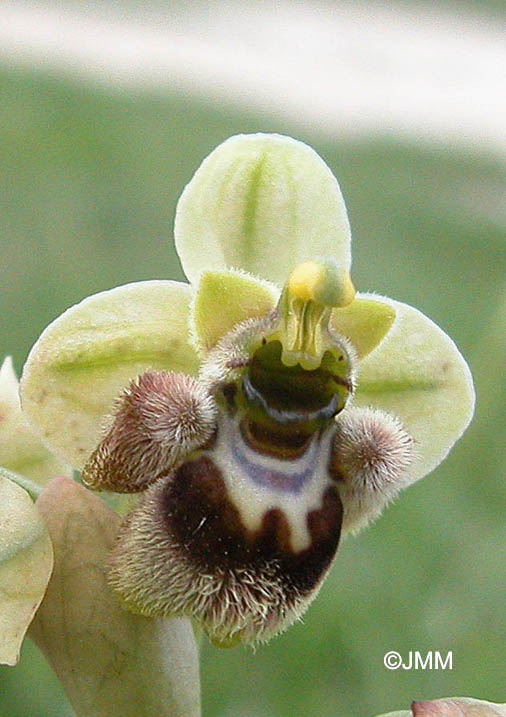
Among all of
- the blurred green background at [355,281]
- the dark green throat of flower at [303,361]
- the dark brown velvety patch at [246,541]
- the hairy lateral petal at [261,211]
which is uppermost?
the hairy lateral petal at [261,211]

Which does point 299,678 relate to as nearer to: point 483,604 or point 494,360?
point 483,604

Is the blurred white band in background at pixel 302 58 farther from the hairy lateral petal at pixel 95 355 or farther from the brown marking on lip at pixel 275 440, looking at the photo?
the brown marking on lip at pixel 275 440

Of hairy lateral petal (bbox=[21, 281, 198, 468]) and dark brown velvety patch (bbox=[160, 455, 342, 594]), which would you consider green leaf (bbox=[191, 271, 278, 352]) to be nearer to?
hairy lateral petal (bbox=[21, 281, 198, 468])

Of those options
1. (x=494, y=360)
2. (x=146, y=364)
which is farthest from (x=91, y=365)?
(x=494, y=360)

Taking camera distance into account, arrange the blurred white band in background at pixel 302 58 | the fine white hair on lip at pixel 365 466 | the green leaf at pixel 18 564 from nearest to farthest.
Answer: the green leaf at pixel 18 564 → the fine white hair on lip at pixel 365 466 → the blurred white band in background at pixel 302 58

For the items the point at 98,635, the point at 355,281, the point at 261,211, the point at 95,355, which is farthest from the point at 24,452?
the point at 355,281

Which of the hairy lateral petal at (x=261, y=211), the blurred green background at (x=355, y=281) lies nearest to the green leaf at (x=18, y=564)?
the hairy lateral petal at (x=261, y=211)
